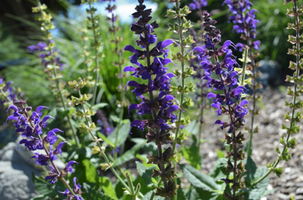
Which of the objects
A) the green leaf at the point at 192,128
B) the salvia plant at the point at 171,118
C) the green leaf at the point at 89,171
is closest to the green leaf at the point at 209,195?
the salvia plant at the point at 171,118

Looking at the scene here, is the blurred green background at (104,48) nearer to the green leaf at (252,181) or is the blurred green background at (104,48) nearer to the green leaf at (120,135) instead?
the green leaf at (120,135)

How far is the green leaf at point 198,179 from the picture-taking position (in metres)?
2.19

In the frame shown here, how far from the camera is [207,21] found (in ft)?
5.46

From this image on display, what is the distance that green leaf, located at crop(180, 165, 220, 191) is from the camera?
2188 mm

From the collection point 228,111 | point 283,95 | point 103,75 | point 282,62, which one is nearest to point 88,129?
point 228,111

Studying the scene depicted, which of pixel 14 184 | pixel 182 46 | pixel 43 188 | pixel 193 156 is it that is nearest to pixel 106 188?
pixel 43 188

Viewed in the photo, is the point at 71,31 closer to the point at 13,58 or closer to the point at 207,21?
the point at 13,58

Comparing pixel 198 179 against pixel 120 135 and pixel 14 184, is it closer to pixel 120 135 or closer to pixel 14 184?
pixel 120 135

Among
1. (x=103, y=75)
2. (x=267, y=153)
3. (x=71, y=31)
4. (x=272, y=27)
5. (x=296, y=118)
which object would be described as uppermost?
(x=272, y=27)

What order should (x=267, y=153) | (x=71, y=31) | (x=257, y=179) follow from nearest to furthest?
1. (x=257, y=179)
2. (x=267, y=153)
3. (x=71, y=31)

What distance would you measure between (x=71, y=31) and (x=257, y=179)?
5.92 meters

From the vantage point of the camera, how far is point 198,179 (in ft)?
7.38

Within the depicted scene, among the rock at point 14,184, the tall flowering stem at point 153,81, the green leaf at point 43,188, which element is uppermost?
the tall flowering stem at point 153,81

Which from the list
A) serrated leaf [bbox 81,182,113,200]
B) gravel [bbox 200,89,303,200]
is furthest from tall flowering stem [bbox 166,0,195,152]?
gravel [bbox 200,89,303,200]
